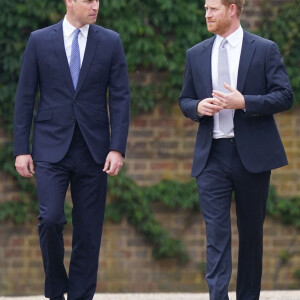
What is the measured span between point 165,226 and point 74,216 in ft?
7.38

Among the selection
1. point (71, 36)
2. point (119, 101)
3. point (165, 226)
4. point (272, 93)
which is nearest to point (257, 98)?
point (272, 93)

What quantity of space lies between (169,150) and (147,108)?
15.0 inches

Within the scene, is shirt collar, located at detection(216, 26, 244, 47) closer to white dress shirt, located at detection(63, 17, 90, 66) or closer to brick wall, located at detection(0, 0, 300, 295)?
white dress shirt, located at detection(63, 17, 90, 66)

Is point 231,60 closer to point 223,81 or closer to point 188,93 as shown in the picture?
point 223,81

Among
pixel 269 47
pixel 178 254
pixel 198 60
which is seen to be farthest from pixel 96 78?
pixel 178 254

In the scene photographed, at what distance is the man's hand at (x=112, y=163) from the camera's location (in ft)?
19.0

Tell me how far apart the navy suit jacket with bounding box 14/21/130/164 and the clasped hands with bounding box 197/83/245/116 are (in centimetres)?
56

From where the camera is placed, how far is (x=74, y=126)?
579cm

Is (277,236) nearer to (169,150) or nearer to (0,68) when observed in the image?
(169,150)

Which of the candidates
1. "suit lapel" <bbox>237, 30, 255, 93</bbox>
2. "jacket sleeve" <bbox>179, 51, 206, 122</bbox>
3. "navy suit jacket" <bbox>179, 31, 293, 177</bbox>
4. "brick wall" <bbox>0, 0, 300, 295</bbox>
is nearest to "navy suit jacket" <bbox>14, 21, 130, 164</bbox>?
"jacket sleeve" <bbox>179, 51, 206, 122</bbox>

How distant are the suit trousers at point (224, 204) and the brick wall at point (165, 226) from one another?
216cm

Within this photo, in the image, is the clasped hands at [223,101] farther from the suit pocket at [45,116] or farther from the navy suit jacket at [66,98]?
the suit pocket at [45,116]

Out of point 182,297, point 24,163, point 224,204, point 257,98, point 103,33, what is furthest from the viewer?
point 182,297

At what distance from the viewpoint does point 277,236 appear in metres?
8.16
